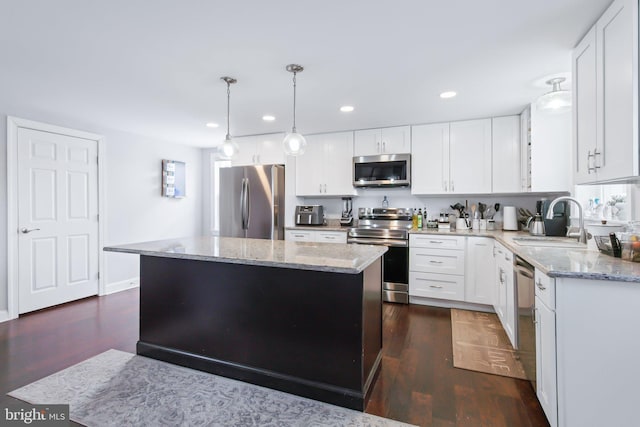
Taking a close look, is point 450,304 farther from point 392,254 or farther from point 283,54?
point 283,54

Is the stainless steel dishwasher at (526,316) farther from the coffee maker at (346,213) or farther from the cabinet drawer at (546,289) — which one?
the coffee maker at (346,213)

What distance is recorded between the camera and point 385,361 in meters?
2.47

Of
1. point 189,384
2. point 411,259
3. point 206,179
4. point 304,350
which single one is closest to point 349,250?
point 304,350

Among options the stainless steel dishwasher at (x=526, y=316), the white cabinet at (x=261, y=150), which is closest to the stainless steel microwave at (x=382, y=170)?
the white cabinet at (x=261, y=150)

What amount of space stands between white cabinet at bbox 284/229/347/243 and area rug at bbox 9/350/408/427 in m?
2.35

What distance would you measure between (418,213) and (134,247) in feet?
11.1

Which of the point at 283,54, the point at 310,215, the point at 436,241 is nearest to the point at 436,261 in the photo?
the point at 436,241

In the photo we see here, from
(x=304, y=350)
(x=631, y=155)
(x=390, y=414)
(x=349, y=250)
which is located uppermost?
(x=631, y=155)

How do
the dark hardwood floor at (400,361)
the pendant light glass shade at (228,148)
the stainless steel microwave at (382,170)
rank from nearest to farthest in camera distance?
the dark hardwood floor at (400,361), the pendant light glass shade at (228,148), the stainless steel microwave at (382,170)

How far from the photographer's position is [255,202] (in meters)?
4.44

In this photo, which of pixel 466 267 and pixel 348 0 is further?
A: pixel 466 267

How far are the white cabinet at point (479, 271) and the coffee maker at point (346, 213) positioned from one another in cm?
160

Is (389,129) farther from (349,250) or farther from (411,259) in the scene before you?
(349,250)

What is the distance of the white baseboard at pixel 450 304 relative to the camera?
364 cm
